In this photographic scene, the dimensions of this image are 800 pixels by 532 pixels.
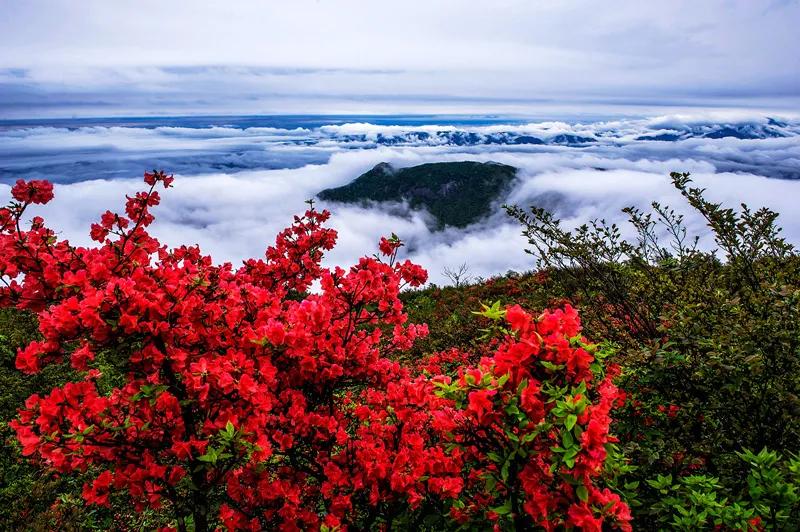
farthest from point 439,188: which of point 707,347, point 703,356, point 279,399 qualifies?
point 279,399

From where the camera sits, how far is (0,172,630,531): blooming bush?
93.7 inches

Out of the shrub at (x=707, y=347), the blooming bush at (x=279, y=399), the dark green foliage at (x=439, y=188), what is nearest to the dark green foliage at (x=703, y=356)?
the shrub at (x=707, y=347)

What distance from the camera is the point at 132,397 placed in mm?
2912

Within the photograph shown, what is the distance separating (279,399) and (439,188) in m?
152

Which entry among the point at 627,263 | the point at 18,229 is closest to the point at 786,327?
the point at 627,263

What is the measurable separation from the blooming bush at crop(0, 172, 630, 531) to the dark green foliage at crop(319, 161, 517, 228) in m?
141

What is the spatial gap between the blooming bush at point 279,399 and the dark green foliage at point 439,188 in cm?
→ 14051

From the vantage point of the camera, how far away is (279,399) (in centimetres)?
360

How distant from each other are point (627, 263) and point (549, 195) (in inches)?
6836

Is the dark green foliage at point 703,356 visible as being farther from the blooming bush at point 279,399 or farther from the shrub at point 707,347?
the blooming bush at point 279,399

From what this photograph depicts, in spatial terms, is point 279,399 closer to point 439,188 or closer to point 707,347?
point 707,347

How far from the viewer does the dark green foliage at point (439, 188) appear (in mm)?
147000

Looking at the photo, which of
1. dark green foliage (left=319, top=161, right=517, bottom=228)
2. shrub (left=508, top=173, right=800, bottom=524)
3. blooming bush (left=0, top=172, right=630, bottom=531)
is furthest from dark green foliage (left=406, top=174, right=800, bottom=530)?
dark green foliage (left=319, top=161, right=517, bottom=228)

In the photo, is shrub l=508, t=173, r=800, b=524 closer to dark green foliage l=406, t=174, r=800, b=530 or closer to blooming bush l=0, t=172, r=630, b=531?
dark green foliage l=406, t=174, r=800, b=530
